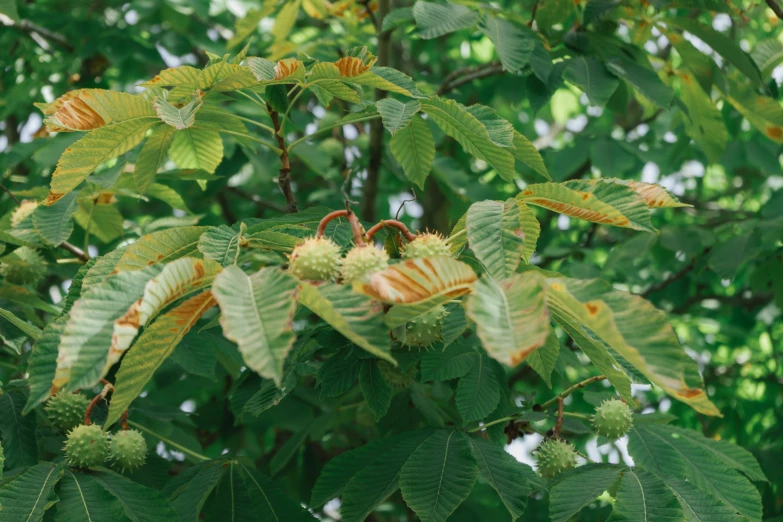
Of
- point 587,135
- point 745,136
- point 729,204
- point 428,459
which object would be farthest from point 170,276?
point 729,204

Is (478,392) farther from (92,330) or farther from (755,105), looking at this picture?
(755,105)

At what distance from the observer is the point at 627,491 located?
5.34 ft

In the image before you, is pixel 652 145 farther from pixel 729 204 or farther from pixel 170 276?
pixel 170 276

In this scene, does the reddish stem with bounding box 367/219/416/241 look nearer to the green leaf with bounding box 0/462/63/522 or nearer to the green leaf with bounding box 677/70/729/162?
the green leaf with bounding box 0/462/63/522

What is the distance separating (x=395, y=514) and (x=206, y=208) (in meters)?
1.88

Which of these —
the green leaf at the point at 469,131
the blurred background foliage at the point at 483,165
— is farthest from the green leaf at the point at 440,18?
the green leaf at the point at 469,131

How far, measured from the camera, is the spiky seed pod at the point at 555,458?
199cm

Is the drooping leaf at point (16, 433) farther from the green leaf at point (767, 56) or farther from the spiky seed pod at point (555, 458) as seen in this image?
the green leaf at point (767, 56)

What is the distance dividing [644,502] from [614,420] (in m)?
0.40

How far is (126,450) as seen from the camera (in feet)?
6.38

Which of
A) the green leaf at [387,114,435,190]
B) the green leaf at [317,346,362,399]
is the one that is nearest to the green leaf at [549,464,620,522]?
the green leaf at [317,346,362,399]

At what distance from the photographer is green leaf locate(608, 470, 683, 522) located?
1558 mm

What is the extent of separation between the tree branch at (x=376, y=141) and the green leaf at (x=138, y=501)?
5.51 feet

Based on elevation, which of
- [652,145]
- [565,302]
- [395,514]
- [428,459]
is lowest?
[395,514]
